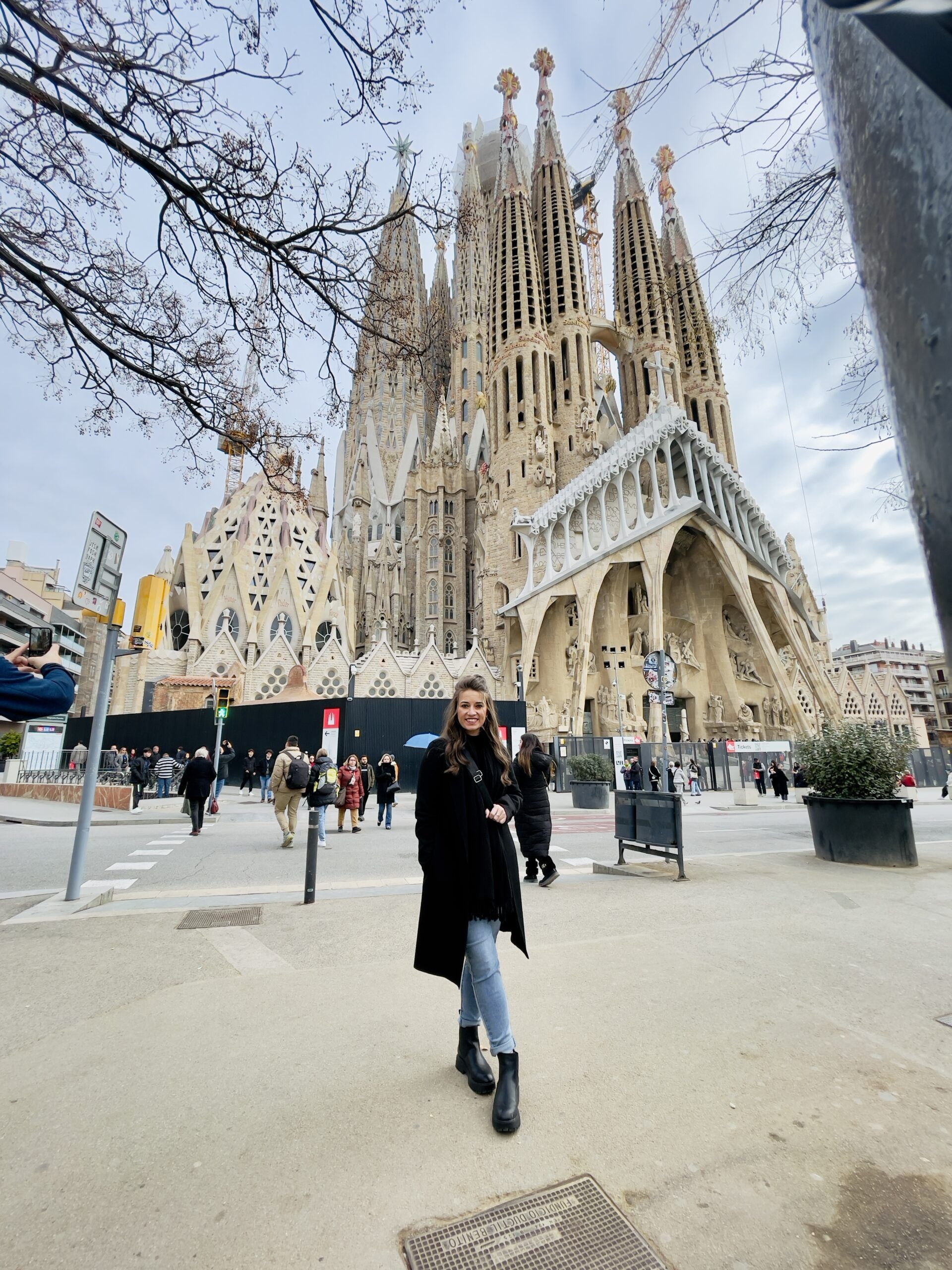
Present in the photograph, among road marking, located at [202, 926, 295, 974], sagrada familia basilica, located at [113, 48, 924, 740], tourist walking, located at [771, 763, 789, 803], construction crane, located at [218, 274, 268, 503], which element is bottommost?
road marking, located at [202, 926, 295, 974]

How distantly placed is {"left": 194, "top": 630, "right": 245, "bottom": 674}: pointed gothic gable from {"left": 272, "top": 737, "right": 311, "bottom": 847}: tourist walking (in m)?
20.3

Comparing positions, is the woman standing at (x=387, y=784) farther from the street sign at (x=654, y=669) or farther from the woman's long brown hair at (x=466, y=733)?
the woman's long brown hair at (x=466, y=733)

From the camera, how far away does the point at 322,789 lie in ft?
29.7

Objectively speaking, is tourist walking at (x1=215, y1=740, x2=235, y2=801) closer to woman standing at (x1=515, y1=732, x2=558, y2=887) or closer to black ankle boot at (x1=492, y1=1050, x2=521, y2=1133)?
woman standing at (x1=515, y1=732, x2=558, y2=887)

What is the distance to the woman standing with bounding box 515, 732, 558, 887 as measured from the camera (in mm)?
6555

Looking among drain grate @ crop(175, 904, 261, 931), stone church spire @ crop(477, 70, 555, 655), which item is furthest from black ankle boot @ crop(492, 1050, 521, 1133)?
stone church spire @ crop(477, 70, 555, 655)

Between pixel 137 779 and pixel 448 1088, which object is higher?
pixel 137 779

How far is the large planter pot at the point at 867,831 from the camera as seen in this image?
7.12m

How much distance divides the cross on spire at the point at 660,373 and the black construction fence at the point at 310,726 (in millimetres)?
21961

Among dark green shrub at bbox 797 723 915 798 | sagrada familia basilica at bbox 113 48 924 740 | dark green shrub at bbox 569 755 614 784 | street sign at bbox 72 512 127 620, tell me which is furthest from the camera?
sagrada familia basilica at bbox 113 48 924 740

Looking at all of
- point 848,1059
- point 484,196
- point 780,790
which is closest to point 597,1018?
point 848,1059

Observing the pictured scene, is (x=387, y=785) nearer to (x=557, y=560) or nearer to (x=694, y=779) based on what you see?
(x=694, y=779)

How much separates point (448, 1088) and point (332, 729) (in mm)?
18037

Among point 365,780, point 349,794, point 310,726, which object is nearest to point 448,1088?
point 349,794
